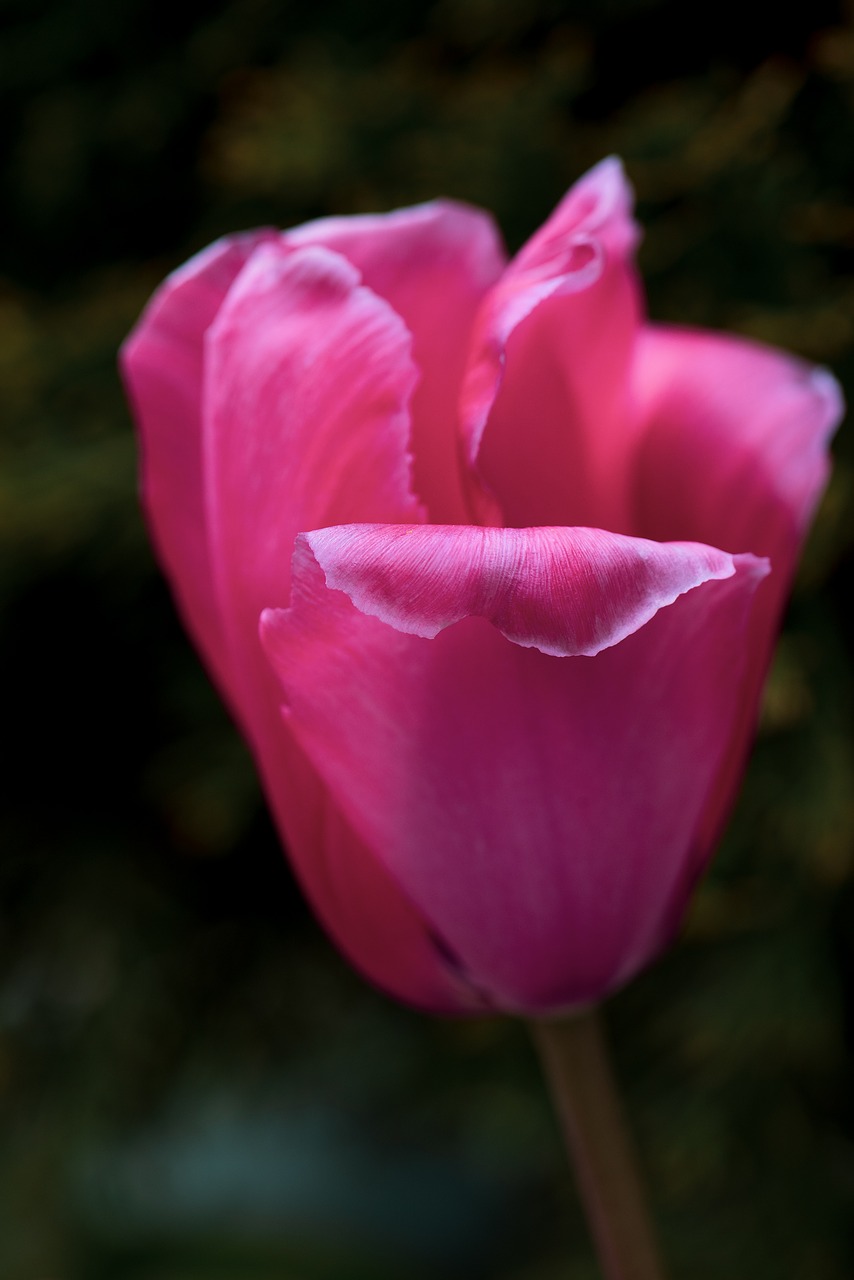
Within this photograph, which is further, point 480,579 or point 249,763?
point 249,763

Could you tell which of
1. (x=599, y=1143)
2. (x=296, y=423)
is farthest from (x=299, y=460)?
(x=599, y=1143)

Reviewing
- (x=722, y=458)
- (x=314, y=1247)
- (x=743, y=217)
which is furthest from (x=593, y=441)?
(x=314, y=1247)

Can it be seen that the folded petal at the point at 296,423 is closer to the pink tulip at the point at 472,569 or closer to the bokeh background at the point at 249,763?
the pink tulip at the point at 472,569

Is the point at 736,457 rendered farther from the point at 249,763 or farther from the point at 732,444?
the point at 249,763

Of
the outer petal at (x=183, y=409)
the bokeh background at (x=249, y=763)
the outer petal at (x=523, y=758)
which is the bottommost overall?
the bokeh background at (x=249, y=763)

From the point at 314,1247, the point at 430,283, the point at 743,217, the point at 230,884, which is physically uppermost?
the point at 430,283

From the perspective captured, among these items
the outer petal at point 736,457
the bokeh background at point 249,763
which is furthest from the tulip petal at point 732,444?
the bokeh background at point 249,763

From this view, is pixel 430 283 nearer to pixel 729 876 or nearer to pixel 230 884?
pixel 729 876
